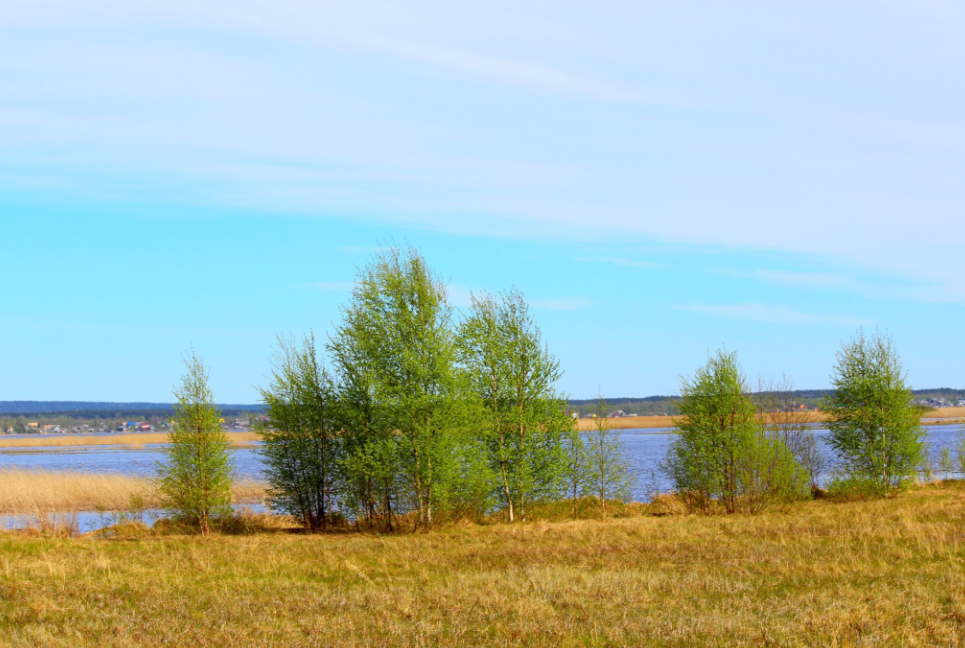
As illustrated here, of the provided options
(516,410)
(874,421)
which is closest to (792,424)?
(874,421)

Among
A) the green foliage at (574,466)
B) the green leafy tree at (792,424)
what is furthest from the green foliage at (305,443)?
the green leafy tree at (792,424)

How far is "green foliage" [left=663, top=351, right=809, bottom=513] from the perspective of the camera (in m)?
31.1

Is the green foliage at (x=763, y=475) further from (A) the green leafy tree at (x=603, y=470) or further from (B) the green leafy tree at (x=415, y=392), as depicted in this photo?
(B) the green leafy tree at (x=415, y=392)

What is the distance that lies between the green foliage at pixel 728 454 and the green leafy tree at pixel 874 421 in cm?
530

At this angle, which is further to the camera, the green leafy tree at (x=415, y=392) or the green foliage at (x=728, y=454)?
the green foliage at (x=728, y=454)

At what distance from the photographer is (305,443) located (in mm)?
26672

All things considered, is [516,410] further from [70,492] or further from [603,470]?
[70,492]

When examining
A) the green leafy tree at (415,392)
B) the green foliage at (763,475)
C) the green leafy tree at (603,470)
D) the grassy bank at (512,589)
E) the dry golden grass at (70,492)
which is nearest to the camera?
the grassy bank at (512,589)

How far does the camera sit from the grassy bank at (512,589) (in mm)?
9867

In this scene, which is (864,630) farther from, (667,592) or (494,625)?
(494,625)

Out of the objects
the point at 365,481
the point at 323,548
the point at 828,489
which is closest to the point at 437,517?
the point at 365,481

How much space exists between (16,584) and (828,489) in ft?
106

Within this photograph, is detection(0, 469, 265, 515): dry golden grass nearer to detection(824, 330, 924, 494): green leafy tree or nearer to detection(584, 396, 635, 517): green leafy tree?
detection(584, 396, 635, 517): green leafy tree

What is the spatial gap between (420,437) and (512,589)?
1171cm
